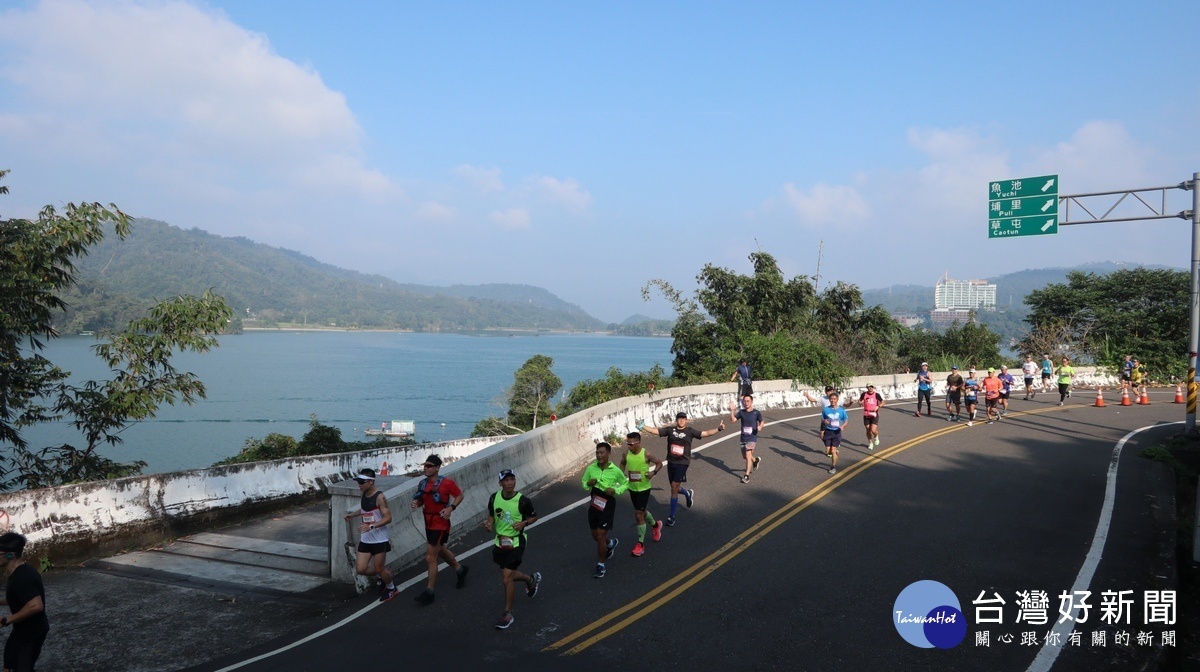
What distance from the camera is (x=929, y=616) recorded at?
7746 millimetres

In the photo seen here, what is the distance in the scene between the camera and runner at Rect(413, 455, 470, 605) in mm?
8719

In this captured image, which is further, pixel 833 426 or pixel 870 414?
pixel 870 414

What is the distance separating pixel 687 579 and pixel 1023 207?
19934 millimetres

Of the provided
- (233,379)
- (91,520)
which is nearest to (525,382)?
(91,520)

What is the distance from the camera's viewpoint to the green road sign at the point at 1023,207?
22.8 m

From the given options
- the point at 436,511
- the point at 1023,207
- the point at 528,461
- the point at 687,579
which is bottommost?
the point at 687,579

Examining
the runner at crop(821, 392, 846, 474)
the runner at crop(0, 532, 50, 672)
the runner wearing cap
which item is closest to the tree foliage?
the runner wearing cap

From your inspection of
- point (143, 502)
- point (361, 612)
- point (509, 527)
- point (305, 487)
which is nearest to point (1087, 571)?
point (509, 527)

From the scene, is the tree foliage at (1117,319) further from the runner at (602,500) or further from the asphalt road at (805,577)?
the runner at (602,500)

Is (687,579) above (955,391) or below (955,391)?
below

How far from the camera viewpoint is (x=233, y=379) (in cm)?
13988

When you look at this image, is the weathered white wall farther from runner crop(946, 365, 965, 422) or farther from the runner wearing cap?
the runner wearing cap

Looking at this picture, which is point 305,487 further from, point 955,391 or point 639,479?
point 955,391

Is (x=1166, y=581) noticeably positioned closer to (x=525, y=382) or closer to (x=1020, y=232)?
(x=1020, y=232)
